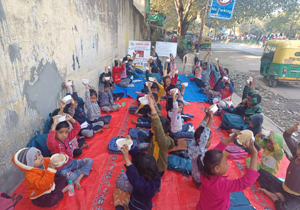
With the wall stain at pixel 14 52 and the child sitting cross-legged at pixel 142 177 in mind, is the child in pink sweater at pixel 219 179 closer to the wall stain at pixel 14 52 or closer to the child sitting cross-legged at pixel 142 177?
the child sitting cross-legged at pixel 142 177

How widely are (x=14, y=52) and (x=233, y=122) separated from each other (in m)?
4.41

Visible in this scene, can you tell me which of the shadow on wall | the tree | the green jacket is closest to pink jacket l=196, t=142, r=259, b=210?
the green jacket

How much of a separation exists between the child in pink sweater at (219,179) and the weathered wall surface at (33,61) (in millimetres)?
2549

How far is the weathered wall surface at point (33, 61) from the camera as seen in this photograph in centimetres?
244

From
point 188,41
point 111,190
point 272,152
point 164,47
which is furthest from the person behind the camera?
point 188,41

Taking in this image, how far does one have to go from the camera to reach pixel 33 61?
Result: 2.94 meters

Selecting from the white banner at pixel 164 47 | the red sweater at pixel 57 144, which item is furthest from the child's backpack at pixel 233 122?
the white banner at pixel 164 47

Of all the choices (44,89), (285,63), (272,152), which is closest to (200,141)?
(272,152)

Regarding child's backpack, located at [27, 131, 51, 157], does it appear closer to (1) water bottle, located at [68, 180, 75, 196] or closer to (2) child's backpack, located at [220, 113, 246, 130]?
(1) water bottle, located at [68, 180, 75, 196]

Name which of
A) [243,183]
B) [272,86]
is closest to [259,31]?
[272,86]

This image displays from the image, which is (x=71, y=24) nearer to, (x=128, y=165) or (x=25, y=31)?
(x=25, y=31)

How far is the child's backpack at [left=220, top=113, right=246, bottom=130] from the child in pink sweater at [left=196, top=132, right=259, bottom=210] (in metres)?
2.64

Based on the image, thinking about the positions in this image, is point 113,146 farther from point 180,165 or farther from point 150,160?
point 150,160

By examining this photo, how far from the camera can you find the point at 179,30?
14.6m
